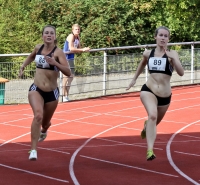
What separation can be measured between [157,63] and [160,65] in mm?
51

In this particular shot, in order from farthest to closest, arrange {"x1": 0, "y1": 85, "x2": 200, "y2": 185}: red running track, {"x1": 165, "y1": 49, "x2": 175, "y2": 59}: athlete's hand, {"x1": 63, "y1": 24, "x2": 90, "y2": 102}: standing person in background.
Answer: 1. {"x1": 63, "y1": 24, "x2": 90, "y2": 102}: standing person in background
2. {"x1": 165, "y1": 49, "x2": 175, "y2": 59}: athlete's hand
3. {"x1": 0, "y1": 85, "x2": 200, "y2": 185}: red running track

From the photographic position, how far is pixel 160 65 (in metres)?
9.91

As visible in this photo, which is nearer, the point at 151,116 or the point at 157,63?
the point at 151,116

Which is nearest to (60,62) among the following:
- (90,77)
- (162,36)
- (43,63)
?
(43,63)

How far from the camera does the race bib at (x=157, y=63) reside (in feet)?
32.4

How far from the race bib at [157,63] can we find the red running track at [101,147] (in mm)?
1382

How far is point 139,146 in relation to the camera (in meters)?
11.7

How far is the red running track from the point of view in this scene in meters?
9.17

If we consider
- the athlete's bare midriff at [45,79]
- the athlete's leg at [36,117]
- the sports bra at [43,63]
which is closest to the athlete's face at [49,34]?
the sports bra at [43,63]

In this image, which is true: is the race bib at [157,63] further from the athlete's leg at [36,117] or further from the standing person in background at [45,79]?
the athlete's leg at [36,117]

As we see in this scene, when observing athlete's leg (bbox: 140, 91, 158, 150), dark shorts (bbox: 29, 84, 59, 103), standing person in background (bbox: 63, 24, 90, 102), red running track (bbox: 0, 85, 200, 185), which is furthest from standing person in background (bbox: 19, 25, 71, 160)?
standing person in background (bbox: 63, 24, 90, 102)

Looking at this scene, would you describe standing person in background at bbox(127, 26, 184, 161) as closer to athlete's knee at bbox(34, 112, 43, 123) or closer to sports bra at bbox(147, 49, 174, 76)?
sports bra at bbox(147, 49, 174, 76)

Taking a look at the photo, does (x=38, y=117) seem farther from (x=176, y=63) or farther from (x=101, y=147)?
(x=101, y=147)

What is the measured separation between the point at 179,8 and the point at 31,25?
24.6 feet
